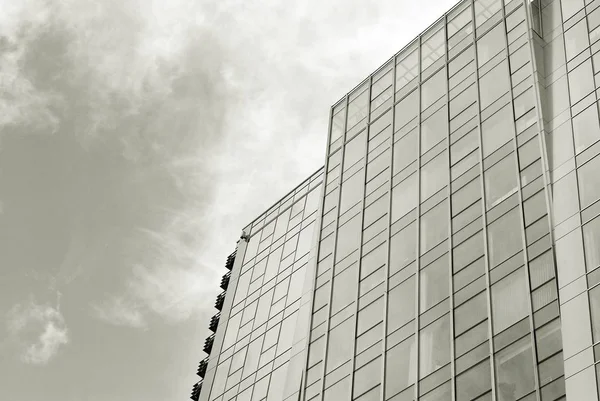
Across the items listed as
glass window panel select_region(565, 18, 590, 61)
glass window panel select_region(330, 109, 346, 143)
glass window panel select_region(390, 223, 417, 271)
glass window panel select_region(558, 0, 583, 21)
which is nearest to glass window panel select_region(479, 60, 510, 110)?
glass window panel select_region(565, 18, 590, 61)

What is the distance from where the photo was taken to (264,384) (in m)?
58.7

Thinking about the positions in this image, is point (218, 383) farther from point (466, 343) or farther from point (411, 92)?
point (466, 343)

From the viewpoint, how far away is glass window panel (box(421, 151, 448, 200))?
4853cm

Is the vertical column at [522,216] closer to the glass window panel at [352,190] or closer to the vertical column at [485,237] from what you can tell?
the vertical column at [485,237]

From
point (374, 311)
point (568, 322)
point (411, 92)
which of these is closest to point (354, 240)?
point (374, 311)

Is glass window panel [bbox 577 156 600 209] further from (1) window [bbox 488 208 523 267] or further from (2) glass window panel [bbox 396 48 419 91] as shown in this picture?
(2) glass window panel [bbox 396 48 419 91]

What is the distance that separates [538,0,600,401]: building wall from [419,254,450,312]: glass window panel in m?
6.31

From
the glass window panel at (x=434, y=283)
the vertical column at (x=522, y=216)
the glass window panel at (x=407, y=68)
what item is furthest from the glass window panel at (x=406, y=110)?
the glass window panel at (x=434, y=283)

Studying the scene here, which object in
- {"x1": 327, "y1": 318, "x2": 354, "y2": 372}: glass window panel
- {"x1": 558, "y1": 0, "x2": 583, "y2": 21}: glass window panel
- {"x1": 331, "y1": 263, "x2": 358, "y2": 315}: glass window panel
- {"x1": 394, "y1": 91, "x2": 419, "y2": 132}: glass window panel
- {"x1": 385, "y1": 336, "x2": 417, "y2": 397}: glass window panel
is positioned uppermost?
{"x1": 394, "y1": 91, "x2": 419, "y2": 132}: glass window panel

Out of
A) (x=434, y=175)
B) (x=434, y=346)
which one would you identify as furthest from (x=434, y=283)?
(x=434, y=175)

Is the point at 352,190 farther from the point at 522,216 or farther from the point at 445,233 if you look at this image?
the point at 522,216

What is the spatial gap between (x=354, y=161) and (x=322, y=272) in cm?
803

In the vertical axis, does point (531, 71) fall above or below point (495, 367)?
above

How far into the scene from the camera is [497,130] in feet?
153
